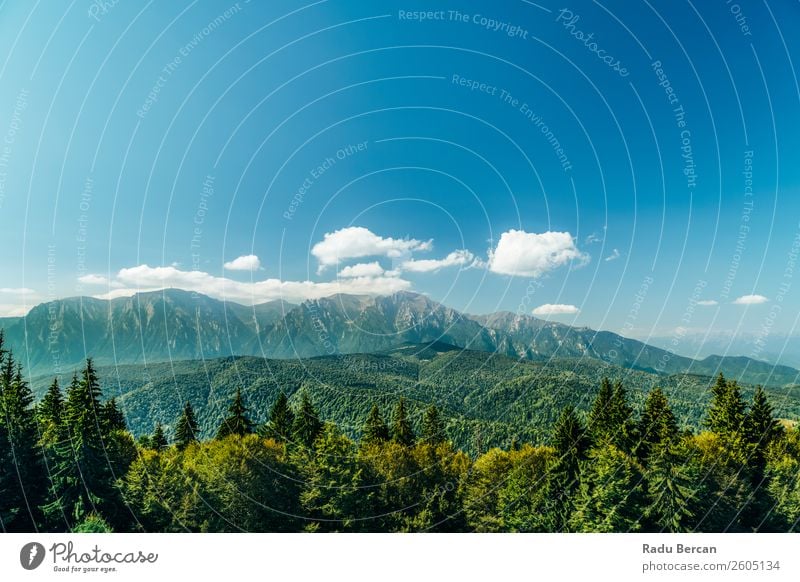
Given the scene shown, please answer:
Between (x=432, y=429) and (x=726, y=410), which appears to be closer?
(x=726, y=410)

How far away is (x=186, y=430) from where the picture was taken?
23031 millimetres

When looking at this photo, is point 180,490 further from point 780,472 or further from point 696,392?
point 696,392

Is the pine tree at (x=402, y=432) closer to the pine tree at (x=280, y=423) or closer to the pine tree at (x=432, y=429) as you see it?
the pine tree at (x=432, y=429)

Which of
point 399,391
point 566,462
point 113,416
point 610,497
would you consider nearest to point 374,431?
point 566,462

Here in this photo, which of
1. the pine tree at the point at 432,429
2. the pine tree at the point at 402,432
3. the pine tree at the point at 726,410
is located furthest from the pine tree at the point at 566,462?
the pine tree at the point at 726,410

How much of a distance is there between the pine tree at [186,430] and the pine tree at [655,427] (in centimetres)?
2276

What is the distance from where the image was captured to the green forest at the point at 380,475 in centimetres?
1543

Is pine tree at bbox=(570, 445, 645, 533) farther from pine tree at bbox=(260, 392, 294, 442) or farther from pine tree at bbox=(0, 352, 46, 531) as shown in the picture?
pine tree at bbox=(0, 352, 46, 531)

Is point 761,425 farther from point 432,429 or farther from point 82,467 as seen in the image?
point 82,467

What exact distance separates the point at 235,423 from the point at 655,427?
2253 cm
